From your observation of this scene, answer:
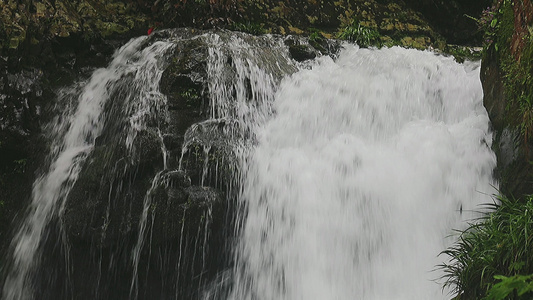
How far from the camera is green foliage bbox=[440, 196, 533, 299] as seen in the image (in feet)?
8.93

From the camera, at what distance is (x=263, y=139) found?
5.12 m

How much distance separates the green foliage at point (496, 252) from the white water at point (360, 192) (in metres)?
0.58

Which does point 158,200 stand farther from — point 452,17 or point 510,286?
point 452,17

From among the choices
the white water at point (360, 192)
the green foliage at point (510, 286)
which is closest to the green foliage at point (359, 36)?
the white water at point (360, 192)

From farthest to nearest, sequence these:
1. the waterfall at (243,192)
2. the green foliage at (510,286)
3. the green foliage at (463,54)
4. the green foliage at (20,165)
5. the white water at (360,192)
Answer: the green foliage at (463,54) → the green foliage at (20,165) → the waterfall at (243,192) → the white water at (360,192) → the green foliage at (510,286)

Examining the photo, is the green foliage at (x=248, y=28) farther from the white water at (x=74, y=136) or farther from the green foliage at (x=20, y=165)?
the green foliage at (x=20, y=165)

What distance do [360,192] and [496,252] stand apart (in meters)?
1.68

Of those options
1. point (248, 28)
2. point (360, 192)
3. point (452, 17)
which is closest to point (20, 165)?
point (360, 192)

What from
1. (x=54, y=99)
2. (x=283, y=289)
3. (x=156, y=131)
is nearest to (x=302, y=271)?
(x=283, y=289)

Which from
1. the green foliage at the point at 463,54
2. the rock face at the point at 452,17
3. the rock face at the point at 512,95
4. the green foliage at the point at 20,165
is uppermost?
the rock face at the point at 452,17

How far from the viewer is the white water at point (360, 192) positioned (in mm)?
4047

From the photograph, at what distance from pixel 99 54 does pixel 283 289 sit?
4.97 m

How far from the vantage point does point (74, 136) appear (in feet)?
18.2

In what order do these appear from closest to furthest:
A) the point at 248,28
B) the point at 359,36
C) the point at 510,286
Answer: the point at 510,286, the point at 248,28, the point at 359,36
